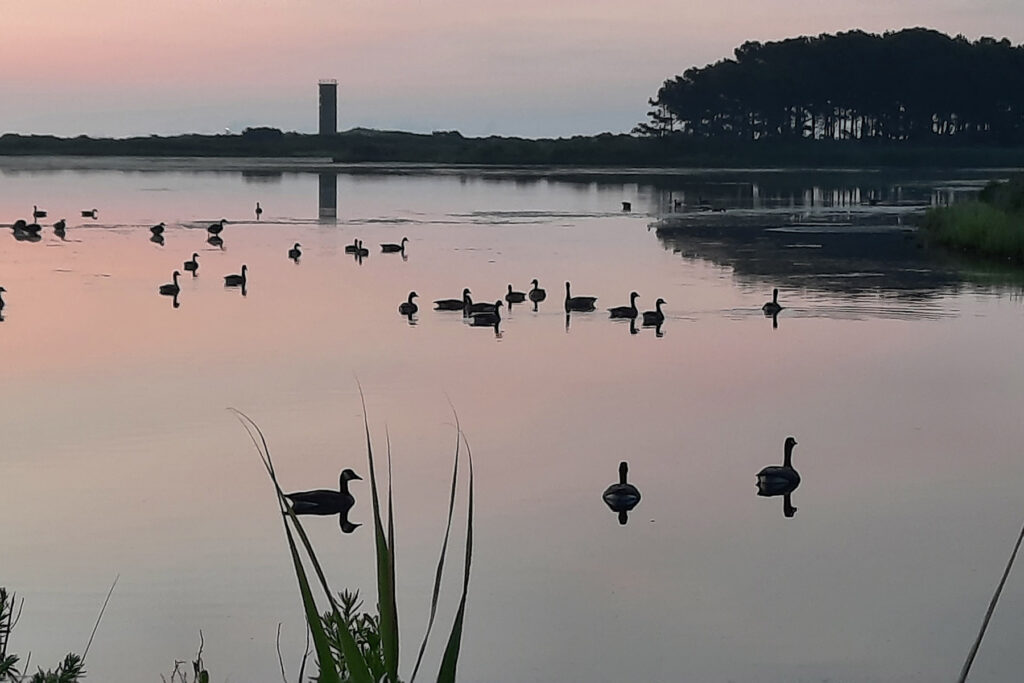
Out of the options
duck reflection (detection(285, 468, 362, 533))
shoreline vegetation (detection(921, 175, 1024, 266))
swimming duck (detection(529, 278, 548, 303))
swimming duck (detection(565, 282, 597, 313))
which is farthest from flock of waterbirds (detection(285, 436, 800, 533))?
shoreline vegetation (detection(921, 175, 1024, 266))

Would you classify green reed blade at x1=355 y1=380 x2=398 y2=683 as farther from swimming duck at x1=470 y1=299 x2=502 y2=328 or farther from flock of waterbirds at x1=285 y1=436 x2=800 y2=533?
swimming duck at x1=470 y1=299 x2=502 y2=328

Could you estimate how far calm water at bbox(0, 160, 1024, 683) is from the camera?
7.73 meters

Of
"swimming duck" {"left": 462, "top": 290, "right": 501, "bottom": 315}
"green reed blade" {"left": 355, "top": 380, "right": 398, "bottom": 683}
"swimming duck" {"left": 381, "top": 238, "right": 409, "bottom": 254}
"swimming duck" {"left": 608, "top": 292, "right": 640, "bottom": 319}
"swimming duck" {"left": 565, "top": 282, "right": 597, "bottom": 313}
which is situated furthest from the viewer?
"swimming duck" {"left": 381, "top": 238, "right": 409, "bottom": 254}

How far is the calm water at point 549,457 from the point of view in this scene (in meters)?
7.73

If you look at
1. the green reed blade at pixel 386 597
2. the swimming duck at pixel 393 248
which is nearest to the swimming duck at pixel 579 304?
the swimming duck at pixel 393 248

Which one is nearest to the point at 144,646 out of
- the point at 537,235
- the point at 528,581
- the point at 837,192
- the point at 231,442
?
the point at 528,581

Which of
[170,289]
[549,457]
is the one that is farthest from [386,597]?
[170,289]

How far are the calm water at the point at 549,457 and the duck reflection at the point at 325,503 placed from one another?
11 centimetres

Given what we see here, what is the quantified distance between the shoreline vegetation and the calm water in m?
1.84

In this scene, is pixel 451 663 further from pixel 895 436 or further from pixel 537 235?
pixel 537 235

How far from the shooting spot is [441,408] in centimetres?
1364

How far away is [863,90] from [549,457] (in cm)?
7954

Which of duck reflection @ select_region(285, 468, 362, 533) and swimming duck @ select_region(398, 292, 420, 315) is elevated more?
swimming duck @ select_region(398, 292, 420, 315)

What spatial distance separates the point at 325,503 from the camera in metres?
10.1
